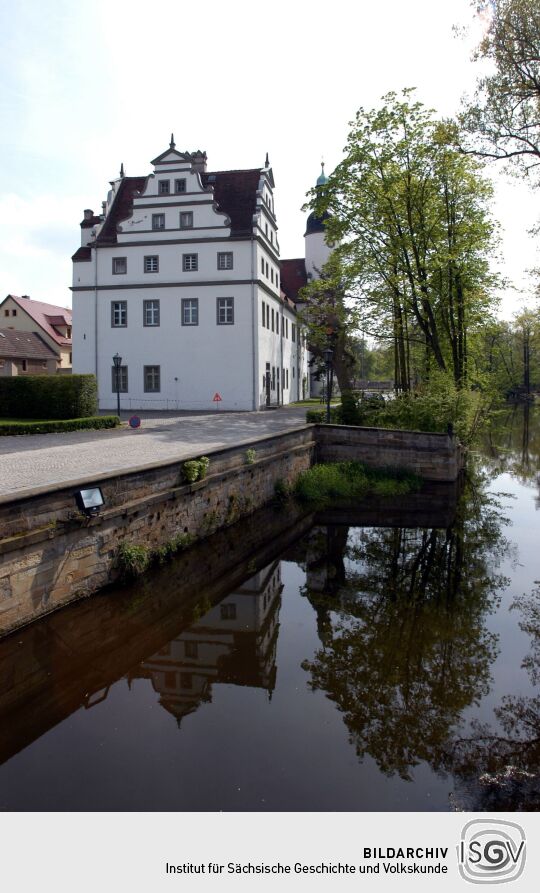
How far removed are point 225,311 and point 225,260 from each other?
103 inches

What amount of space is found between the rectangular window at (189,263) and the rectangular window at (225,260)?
1282mm

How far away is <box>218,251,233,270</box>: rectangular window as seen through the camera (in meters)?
31.0

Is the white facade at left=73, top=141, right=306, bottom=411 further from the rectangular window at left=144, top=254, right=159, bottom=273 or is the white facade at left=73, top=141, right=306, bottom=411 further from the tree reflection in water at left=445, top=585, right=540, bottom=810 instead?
the tree reflection in water at left=445, top=585, right=540, bottom=810

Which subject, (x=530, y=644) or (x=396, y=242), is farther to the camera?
(x=396, y=242)

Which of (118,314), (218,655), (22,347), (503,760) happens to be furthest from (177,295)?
(503,760)

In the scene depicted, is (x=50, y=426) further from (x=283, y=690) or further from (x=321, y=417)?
(x=283, y=690)

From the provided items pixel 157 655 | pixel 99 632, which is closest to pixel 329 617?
pixel 157 655

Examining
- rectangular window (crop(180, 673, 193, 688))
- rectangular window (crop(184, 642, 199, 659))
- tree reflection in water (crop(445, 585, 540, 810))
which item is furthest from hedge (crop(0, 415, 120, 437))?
tree reflection in water (crop(445, 585, 540, 810))

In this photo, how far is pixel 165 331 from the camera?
3172cm

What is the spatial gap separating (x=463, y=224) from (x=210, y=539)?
17.1m

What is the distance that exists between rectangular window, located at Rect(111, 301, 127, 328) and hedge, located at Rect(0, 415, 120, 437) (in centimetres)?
1276

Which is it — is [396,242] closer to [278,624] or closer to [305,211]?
[305,211]
